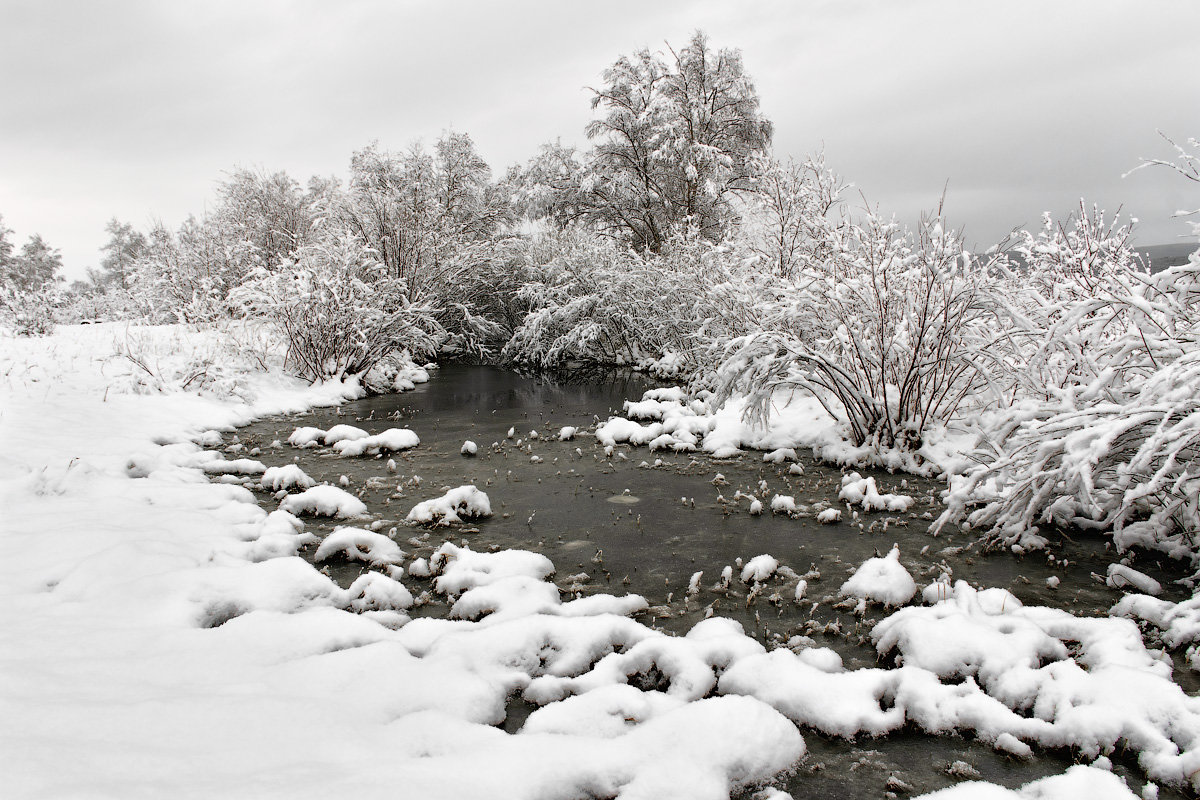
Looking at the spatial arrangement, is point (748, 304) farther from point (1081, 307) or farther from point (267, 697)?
point (267, 697)

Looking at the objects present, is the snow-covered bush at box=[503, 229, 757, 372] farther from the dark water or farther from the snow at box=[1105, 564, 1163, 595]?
the snow at box=[1105, 564, 1163, 595]

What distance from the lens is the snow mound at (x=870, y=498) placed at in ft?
15.1

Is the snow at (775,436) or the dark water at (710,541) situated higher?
the snow at (775,436)

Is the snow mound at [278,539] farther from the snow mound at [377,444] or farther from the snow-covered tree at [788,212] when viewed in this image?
the snow-covered tree at [788,212]

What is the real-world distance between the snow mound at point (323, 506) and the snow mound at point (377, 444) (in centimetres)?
200

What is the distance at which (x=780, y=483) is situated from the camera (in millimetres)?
5379

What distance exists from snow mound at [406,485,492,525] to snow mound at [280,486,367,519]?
0.40 m

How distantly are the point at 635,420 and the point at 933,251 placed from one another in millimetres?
4279

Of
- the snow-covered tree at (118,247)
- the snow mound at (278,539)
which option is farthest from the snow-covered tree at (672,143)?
the snow-covered tree at (118,247)

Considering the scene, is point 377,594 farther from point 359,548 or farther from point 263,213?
point 263,213

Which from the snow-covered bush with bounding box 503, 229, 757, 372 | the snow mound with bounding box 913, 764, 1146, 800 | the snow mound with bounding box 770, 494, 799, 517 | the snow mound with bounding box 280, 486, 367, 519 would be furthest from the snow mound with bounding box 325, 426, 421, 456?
the snow-covered bush with bounding box 503, 229, 757, 372

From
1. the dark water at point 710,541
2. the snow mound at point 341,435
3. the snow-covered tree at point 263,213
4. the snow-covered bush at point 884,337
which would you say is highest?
the snow-covered tree at point 263,213

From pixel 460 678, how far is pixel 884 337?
16.0ft

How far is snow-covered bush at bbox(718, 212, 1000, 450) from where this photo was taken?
211 inches
